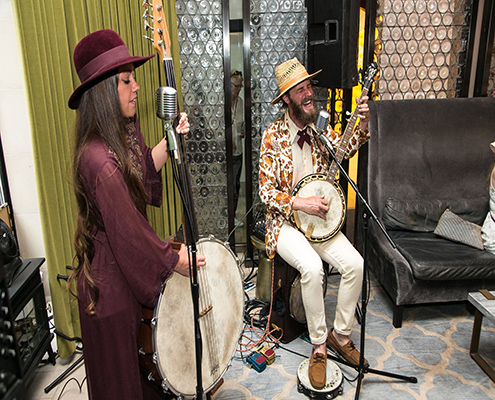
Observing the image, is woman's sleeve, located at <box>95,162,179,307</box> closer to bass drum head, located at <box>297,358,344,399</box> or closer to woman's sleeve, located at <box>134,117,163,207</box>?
woman's sleeve, located at <box>134,117,163,207</box>

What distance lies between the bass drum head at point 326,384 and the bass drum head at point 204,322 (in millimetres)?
513

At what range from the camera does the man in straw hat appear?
235 centimetres

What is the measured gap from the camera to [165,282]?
159 cm

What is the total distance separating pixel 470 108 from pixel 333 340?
214cm

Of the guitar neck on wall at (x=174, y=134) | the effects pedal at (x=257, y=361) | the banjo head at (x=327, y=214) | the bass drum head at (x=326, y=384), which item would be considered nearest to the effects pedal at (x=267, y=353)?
the effects pedal at (x=257, y=361)

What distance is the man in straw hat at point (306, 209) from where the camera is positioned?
2.35 m

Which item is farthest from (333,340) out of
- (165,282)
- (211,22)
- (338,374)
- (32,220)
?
(211,22)

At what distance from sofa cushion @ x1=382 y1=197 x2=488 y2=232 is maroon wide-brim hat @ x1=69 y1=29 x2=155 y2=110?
7.28 ft

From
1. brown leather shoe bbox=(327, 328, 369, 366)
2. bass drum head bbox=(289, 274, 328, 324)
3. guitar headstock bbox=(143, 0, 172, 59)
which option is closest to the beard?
bass drum head bbox=(289, 274, 328, 324)

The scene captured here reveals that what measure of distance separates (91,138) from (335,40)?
194cm

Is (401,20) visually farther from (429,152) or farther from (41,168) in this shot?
(41,168)

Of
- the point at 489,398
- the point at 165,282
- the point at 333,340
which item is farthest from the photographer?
the point at 333,340

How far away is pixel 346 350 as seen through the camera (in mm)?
2408

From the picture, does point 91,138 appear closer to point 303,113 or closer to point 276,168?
point 276,168
